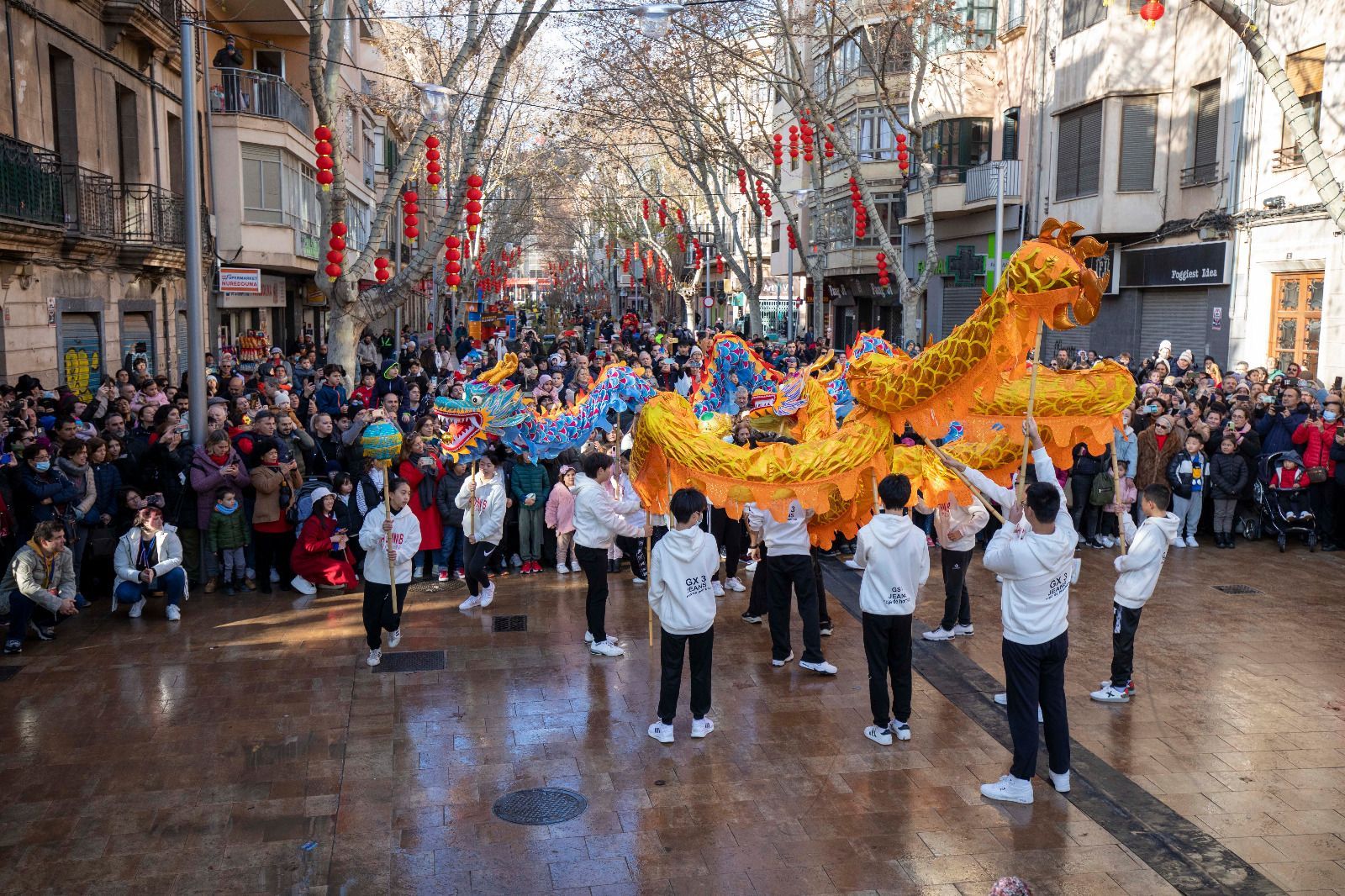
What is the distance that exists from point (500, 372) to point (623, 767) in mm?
5969

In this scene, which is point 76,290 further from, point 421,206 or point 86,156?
point 421,206

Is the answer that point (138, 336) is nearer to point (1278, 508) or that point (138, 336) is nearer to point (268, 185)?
point (268, 185)

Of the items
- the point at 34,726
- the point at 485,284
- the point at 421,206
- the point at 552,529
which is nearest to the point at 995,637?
the point at 552,529

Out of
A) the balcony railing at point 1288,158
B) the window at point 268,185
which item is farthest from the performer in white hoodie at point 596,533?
the window at point 268,185

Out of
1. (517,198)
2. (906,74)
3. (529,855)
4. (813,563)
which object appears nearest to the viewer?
(529,855)

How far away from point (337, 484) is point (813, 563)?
16.3ft

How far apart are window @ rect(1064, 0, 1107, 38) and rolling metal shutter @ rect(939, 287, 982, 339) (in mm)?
8350

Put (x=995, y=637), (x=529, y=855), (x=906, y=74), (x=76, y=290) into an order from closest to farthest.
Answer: (x=529, y=855), (x=995, y=637), (x=76, y=290), (x=906, y=74)

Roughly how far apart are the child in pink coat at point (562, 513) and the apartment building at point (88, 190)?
25.3ft

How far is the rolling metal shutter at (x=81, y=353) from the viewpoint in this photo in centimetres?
1705

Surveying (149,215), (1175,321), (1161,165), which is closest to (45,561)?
(149,215)

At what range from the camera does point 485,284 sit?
5047 centimetres

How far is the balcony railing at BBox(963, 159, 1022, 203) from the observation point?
27.0 metres

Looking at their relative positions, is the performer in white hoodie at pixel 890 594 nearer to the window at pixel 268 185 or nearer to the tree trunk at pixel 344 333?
the tree trunk at pixel 344 333
